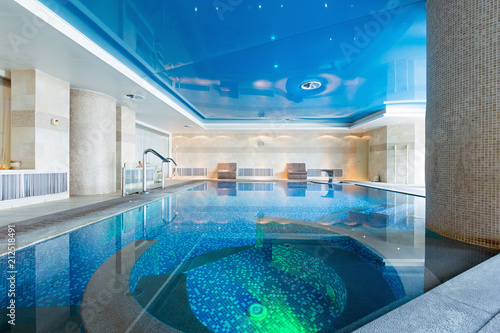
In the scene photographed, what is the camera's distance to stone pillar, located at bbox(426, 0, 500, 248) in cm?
259

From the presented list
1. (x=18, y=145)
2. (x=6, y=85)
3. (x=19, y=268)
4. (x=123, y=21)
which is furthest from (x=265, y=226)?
(x=6, y=85)

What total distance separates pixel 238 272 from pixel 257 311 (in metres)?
0.63

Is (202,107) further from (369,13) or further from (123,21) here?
(369,13)

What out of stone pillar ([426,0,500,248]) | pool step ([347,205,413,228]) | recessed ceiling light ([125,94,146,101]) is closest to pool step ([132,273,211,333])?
pool step ([347,205,413,228])

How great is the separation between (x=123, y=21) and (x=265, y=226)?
4.40 metres

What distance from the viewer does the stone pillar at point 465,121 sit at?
2590 mm

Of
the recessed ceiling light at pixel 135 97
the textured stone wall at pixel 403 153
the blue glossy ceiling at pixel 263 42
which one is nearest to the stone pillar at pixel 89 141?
the recessed ceiling light at pixel 135 97

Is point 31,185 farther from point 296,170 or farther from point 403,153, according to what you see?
point 403,153

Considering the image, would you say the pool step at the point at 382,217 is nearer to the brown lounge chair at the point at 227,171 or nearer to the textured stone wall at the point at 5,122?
the textured stone wall at the point at 5,122

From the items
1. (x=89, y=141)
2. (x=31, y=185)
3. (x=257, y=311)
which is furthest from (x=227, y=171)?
(x=257, y=311)

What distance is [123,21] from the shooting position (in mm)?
4043

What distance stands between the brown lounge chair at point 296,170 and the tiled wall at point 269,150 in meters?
0.37

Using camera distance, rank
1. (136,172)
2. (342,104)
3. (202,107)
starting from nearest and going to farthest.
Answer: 1. (136,172)
2. (342,104)
3. (202,107)

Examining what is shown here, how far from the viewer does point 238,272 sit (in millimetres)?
2316
